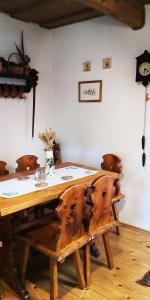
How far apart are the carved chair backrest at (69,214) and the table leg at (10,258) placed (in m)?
0.44

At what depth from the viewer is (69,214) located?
180 cm

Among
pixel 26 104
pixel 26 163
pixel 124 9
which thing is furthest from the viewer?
pixel 26 104

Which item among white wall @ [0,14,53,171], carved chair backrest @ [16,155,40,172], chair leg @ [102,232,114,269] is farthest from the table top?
white wall @ [0,14,53,171]

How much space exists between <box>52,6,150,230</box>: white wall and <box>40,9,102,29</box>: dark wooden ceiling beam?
77 mm

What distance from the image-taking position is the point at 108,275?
225cm

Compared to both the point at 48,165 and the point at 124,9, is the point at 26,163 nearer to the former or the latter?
the point at 48,165

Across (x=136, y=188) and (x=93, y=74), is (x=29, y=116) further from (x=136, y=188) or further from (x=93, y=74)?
(x=136, y=188)

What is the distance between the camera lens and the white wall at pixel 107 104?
2.95 meters

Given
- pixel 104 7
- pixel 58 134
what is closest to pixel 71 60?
pixel 58 134

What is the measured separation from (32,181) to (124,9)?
1747 millimetres

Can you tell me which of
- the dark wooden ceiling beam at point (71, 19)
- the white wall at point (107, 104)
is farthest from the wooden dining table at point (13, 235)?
the dark wooden ceiling beam at point (71, 19)

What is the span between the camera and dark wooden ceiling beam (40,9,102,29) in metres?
3.04

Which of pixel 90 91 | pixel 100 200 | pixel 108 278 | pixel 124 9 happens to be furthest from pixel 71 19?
pixel 108 278

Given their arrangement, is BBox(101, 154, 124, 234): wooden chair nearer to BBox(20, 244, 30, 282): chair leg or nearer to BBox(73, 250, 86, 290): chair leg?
BBox(73, 250, 86, 290): chair leg
